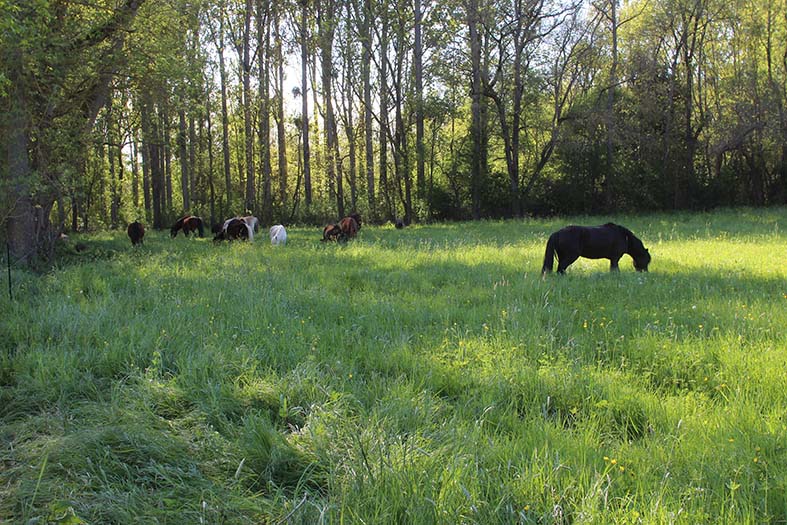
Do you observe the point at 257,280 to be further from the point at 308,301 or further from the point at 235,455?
the point at 235,455

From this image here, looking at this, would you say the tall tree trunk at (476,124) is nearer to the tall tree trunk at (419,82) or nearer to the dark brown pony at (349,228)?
the tall tree trunk at (419,82)

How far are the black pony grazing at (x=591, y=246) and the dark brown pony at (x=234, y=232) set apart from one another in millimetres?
13573

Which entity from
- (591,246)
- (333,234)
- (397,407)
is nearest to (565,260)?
(591,246)

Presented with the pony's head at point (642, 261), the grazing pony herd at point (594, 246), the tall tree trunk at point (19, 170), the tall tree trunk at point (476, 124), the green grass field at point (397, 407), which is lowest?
the green grass field at point (397, 407)

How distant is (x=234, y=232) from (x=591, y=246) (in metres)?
14.4

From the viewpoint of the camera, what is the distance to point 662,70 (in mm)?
29500

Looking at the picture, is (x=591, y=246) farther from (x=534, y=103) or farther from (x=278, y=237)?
(x=534, y=103)

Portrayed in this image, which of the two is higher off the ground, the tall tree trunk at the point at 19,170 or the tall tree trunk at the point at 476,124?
the tall tree trunk at the point at 476,124

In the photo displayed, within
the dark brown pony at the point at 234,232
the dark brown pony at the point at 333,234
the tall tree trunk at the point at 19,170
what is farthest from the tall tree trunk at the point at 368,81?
the tall tree trunk at the point at 19,170

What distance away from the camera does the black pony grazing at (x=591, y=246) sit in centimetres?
928

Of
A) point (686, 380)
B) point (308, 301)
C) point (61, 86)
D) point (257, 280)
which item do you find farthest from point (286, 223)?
point (686, 380)

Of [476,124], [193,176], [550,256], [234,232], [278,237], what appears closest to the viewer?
[550,256]

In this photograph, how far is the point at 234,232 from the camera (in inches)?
771

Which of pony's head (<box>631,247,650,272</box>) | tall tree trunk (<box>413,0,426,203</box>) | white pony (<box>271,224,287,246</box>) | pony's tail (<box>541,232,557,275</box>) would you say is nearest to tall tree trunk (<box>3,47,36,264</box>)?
white pony (<box>271,224,287,246</box>)
